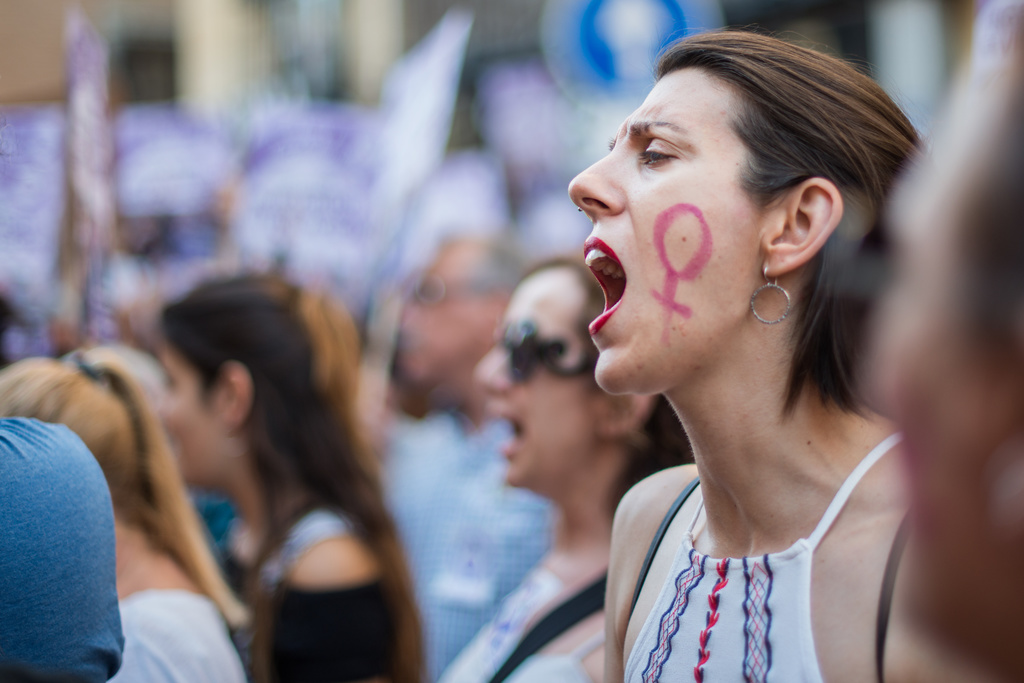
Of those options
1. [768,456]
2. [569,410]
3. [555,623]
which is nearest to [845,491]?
[768,456]

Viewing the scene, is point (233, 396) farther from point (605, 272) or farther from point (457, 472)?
point (605, 272)

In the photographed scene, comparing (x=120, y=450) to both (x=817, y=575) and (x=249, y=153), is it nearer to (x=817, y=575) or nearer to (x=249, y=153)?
(x=817, y=575)

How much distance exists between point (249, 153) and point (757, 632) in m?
4.83

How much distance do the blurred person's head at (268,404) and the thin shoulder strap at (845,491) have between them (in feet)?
5.42

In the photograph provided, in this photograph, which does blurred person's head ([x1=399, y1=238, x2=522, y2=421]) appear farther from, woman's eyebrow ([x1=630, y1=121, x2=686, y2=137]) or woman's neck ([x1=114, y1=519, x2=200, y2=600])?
woman's eyebrow ([x1=630, y1=121, x2=686, y2=137])

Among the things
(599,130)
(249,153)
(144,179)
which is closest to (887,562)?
(249,153)

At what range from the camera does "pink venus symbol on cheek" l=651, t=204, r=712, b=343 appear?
1.38m

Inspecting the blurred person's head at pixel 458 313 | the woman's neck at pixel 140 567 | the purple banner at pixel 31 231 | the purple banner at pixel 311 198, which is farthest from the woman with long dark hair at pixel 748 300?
the purple banner at pixel 311 198

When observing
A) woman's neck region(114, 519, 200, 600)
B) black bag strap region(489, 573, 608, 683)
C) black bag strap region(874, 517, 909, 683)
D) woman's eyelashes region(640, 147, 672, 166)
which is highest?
woman's eyelashes region(640, 147, 672, 166)

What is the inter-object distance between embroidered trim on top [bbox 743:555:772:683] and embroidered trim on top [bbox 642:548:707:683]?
10 cm

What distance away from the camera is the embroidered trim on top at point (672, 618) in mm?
1341

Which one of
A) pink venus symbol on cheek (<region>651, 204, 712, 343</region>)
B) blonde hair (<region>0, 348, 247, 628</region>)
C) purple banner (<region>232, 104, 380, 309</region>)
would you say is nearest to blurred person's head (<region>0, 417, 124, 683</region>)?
blonde hair (<region>0, 348, 247, 628</region>)

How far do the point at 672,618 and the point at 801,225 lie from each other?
67cm

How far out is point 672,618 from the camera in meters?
1.36
